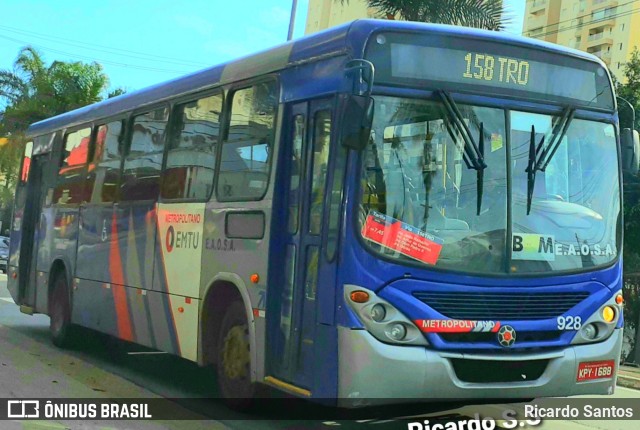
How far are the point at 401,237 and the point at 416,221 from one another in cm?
17

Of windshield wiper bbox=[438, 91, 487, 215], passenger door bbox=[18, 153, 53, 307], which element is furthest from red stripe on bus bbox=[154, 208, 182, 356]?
passenger door bbox=[18, 153, 53, 307]

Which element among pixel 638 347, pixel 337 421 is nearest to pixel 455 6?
pixel 638 347

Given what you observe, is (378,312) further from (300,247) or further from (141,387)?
(141,387)

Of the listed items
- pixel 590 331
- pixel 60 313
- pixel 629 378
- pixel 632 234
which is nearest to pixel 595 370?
pixel 590 331

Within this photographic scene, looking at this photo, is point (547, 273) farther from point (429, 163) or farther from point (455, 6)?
point (455, 6)

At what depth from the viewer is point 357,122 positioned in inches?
251

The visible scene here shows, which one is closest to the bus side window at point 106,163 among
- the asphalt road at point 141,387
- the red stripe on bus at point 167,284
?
the red stripe on bus at point 167,284

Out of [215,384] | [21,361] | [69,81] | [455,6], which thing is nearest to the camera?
[215,384]

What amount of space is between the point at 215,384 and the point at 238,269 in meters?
2.67

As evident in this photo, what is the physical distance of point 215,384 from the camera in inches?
400

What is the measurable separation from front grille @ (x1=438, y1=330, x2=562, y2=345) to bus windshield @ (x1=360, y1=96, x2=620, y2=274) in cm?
46

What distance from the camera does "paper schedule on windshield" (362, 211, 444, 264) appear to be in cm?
655

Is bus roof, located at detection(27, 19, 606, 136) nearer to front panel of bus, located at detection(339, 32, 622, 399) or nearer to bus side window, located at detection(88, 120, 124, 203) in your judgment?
front panel of bus, located at detection(339, 32, 622, 399)

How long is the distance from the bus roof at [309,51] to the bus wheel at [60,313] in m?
3.28
